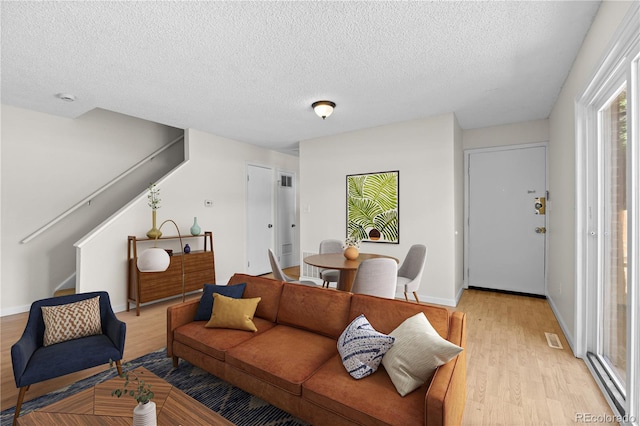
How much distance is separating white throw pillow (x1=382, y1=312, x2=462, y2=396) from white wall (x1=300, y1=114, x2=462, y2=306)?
2.69 meters

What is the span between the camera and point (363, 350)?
5.73ft

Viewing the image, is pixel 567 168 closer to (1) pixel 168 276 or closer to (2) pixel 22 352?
(2) pixel 22 352

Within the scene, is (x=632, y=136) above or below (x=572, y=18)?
below

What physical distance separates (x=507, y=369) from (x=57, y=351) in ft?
10.7

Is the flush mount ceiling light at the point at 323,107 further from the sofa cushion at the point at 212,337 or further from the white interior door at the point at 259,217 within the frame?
the white interior door at the point at 259,217

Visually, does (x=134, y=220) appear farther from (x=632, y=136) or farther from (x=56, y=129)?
(x=632, y=136)

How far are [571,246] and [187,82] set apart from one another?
396 centimetres

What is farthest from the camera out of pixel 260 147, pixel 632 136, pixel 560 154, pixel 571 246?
pixel 260 147

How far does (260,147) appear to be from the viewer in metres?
6.06

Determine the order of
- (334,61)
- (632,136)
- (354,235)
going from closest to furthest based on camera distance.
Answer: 1. (632,136)
2. (334,61)
3. (354,235)

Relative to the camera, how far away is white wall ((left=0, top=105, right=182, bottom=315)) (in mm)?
3807

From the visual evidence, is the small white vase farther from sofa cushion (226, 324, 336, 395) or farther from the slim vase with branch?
the slim vase with branch

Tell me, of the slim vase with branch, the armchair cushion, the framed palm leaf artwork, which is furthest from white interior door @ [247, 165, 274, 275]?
the armchair cushion

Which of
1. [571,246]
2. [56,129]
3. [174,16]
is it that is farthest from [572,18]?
[56,129]
